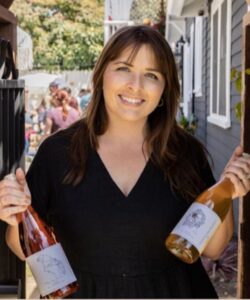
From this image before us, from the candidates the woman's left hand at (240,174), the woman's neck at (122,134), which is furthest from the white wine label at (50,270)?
the woman's left hand at (240,174)

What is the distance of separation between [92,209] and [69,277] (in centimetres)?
26

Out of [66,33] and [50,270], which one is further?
[66,33]

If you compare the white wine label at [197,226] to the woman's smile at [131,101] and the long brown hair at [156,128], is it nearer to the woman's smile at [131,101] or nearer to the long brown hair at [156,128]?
the long brown hair at [156,128]

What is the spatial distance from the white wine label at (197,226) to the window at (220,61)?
5.54 m

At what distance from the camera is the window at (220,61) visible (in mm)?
7555

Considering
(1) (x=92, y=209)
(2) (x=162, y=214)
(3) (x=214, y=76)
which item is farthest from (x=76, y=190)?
(3) (x=214, y=76)

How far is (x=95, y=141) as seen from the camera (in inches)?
84.4

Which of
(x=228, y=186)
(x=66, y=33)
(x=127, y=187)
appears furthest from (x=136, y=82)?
(x=66, y=33)

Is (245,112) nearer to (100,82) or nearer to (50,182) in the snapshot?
(100,82)

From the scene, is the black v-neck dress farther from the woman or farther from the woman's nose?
the woman's nose

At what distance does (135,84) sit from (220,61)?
708 cm

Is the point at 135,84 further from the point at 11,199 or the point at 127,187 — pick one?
the point at 11,199

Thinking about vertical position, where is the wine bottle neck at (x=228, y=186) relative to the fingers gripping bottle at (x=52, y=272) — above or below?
above

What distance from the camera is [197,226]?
1.85 metres
